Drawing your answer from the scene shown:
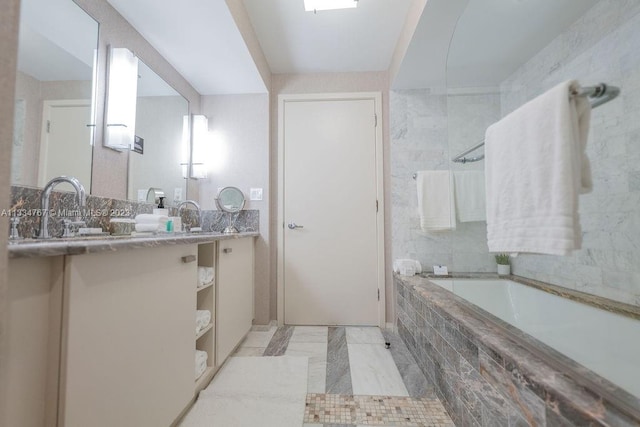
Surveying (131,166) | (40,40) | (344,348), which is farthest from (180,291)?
(344,348)

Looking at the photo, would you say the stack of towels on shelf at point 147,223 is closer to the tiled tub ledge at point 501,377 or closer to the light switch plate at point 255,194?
the light switch plate at point 255,194

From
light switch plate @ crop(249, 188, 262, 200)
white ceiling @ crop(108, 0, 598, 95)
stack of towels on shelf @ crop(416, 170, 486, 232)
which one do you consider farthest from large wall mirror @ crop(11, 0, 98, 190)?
stack of towels on shelf @ crop(416, 170, 486, 232)

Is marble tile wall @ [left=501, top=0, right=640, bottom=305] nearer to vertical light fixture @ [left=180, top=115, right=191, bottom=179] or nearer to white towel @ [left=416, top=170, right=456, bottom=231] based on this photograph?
white towel @ [left=416, top=170, right=456, bottom=231]

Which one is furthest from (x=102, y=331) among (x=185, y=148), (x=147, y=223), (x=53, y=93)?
(x=185, y=148)

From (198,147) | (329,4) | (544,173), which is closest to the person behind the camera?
(544,173)

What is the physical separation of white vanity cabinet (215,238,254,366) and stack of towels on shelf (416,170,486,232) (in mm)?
1416

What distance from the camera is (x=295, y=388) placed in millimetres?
1433

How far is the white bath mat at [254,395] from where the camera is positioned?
1196 millimetres

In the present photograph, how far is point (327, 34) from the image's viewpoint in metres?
2.02

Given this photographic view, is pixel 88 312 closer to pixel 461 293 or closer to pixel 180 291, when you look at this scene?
pixel 180 291

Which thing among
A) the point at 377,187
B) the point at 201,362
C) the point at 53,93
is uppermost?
the point at 53,93

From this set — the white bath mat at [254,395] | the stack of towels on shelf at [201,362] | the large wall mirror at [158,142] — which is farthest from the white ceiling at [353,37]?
the white bath mat at [254,395]

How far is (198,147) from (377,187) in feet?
5.17

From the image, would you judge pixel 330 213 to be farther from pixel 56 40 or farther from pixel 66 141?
pixel 56 40
